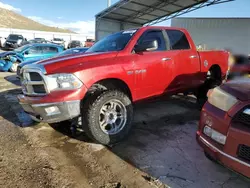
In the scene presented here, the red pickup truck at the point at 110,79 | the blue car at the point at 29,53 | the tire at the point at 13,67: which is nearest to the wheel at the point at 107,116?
the red pickup truck at the point at 110,79

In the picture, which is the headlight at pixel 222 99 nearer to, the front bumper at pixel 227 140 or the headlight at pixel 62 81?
the front bumper at pixel 227 140

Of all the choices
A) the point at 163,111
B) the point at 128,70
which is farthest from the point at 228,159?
the point at 163,111

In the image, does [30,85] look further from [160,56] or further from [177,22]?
[177,22]

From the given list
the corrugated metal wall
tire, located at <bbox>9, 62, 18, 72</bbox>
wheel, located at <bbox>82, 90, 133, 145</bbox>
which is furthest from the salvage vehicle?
tire, located at <bbox>9, 62, 18, 72</bbox>

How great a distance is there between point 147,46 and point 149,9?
17.1m

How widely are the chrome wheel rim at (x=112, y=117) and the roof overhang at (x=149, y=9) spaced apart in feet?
49.8

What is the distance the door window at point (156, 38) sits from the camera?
4295mm

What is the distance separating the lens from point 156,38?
4547 mm

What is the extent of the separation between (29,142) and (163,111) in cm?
316

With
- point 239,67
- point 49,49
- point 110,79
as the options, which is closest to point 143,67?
point 110,79

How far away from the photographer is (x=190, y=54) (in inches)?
194

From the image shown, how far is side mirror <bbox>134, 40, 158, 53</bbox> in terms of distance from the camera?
393 cm

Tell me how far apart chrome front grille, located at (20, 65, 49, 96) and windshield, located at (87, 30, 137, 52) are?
143 centimetres

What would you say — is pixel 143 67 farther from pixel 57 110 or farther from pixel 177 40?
pixel 57 110
